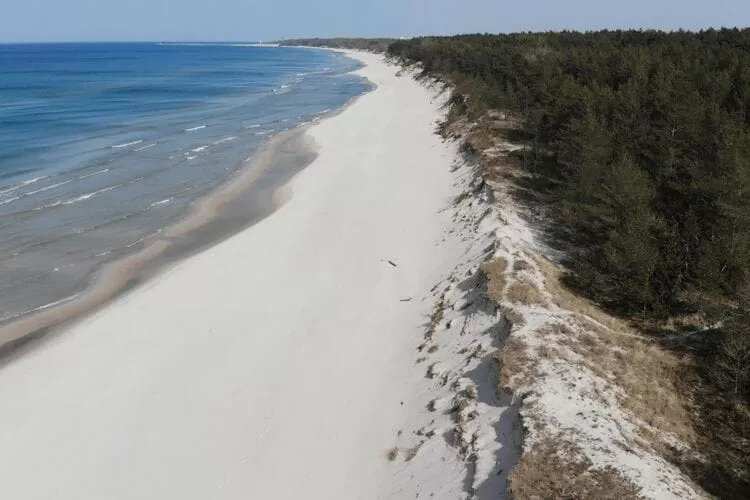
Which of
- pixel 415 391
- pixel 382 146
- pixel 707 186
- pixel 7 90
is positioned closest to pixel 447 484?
pixel 415 391

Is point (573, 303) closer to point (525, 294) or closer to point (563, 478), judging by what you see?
point (525, 294)

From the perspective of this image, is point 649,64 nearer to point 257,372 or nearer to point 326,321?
point 326,321

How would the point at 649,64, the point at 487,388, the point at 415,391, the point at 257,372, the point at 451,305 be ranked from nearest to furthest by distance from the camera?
the point at 487,388, the point at 415,391, the point at 257,372, the point at 451,305, the point at 649,64

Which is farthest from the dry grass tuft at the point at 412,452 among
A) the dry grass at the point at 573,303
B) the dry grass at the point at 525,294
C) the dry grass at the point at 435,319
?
the dry grass at the point at 573,303

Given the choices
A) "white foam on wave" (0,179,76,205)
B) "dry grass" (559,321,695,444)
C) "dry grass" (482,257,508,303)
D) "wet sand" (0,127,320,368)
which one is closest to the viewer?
"dry grass" (559,321,695,444)

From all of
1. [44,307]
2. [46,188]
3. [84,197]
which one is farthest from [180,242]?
[46,188]

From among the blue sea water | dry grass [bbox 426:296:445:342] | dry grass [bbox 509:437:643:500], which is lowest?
the blue sea water

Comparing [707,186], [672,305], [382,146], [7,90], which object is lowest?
[7,90]

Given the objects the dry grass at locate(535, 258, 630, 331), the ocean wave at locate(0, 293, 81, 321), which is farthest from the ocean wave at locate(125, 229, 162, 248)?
the dry grass at locate(535, 258, 630, 331)

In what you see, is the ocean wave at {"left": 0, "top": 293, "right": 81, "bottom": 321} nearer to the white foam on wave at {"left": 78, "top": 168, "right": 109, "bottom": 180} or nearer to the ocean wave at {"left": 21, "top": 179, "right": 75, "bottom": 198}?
the ocean wave at {"left": 21, "top": 179, "right": 75, "bottom": 198}
